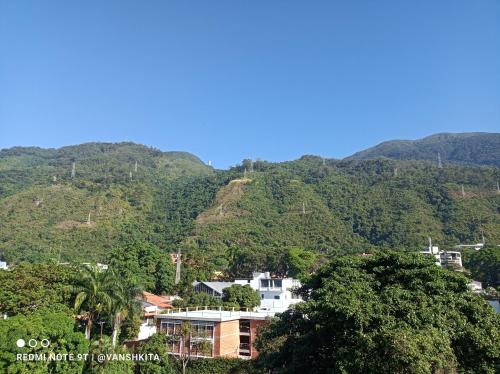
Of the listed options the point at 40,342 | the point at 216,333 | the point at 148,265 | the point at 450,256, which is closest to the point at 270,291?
the point at 148,265

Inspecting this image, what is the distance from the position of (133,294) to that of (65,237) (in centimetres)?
7176

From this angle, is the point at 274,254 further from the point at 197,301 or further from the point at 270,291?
the point at 197,301

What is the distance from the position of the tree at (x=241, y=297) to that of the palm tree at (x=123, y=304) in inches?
621

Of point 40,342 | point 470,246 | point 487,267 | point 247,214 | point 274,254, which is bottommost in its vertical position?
point 40,342

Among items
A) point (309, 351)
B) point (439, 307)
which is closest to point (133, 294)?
point (309, 351)

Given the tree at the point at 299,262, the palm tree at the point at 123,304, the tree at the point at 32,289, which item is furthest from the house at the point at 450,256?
the tree at the point at 32,289

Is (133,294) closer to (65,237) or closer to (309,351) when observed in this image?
(309,351)

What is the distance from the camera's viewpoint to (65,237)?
3561 inches

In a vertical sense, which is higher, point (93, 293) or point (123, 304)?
point (93, 293)

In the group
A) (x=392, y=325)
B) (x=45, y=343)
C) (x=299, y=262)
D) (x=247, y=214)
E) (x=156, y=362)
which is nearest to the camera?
(x=392, y=325)

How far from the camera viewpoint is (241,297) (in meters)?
41.6

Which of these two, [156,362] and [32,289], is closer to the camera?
[156,362]

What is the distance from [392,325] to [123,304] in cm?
1672

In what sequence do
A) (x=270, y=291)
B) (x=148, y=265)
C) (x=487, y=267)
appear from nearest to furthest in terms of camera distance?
(x=270, y=291), (x=148, y=265), (x=487, y=267)
